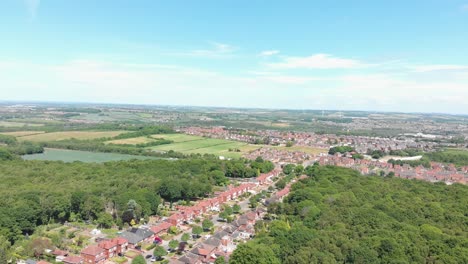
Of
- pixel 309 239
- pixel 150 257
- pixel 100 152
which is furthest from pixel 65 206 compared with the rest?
pixel 100 152

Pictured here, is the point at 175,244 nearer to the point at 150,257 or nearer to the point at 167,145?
the point at 150,257

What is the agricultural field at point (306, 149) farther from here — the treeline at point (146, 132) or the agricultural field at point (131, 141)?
the treeline at point (146, 132)

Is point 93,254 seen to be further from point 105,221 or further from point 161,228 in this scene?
point 161,228

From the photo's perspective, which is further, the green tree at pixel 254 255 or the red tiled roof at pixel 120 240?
the red tiled roof at pixel 120 240

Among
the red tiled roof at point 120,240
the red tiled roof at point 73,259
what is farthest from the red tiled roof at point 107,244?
the red tiled roof at point 73,259

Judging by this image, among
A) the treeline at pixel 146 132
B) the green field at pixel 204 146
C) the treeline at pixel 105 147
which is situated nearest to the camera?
the treeline at pixel 105 147

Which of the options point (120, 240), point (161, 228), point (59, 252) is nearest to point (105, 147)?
point (161, 228)

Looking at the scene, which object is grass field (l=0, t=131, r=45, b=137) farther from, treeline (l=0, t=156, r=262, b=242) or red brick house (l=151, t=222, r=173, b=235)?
red brick house (l=151, t=222, r=173, b=235)
